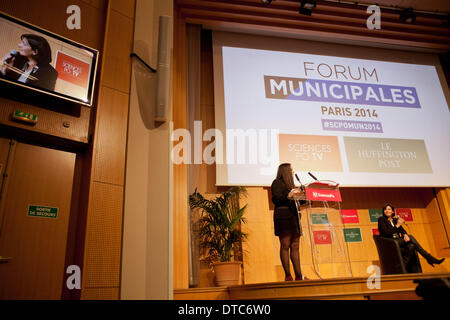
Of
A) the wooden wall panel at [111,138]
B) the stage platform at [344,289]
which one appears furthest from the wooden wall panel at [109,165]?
the stage platform at [344,289]

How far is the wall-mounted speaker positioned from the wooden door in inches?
33.2

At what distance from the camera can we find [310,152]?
5.13 meters

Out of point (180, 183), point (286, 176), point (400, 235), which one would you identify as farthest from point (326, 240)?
point (180, 183)

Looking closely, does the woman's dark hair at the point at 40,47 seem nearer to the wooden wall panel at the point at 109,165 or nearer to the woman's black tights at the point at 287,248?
the wooden wall panel at the point at 109,165

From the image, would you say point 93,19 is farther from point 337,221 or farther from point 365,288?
point 337,221

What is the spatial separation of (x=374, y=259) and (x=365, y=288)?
311 cm

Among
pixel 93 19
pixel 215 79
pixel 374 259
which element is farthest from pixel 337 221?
pixel 93 19

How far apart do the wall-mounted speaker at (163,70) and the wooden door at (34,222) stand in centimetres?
84

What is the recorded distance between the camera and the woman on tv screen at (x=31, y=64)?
2307 mm

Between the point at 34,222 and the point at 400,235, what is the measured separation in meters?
3.79

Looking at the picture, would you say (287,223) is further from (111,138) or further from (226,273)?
(111,138)
